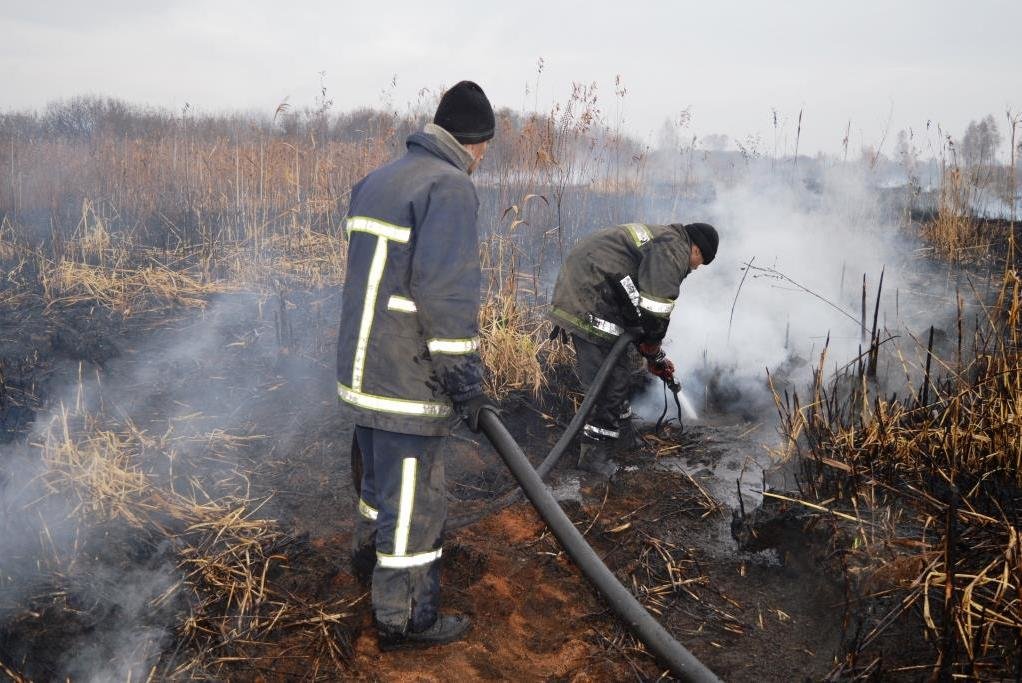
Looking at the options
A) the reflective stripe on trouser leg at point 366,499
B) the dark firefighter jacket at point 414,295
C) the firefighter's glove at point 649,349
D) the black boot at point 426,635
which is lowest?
the black boot at point 426,635

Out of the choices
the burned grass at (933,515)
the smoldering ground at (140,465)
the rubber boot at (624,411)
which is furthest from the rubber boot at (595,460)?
the smoldering ground at (140,465)

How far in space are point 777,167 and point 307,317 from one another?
34.3ft

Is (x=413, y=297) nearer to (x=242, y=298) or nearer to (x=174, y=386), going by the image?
(x=174, y=386)

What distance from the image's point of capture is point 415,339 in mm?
2854

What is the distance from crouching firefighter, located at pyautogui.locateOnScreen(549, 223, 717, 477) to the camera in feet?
16.4

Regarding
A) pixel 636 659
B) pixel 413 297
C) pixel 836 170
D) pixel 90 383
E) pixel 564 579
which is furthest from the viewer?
pixel 836 170

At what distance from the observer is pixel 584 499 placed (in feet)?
15.0

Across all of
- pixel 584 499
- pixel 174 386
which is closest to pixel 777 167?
pixel 584 499

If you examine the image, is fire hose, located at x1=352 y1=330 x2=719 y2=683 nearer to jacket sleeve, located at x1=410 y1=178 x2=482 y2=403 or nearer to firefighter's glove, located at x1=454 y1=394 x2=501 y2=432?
firefighter's glove, located at x1=454 y1=394 x2=501 y2=432

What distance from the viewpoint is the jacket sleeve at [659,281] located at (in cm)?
486

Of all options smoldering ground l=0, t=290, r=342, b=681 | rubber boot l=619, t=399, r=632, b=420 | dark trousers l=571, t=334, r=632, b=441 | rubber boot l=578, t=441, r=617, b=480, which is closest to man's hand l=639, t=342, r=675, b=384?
dark trousers l=571, t=334, r=632, b=441

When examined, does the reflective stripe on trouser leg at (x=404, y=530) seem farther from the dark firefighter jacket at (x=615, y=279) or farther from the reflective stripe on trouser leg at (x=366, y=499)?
the dark firefighter jacket at (x=615, y=279)

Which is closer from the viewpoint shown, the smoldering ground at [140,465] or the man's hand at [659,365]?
Answer: the smoldering ground at [140,465]

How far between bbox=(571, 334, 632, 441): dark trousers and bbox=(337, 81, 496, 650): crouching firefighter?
2325 millimetres
